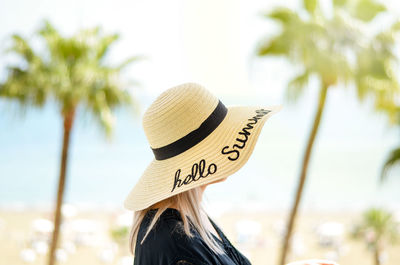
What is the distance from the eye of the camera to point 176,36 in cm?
9506

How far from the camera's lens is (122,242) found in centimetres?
1681

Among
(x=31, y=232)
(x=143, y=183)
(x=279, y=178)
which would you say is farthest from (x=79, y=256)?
(x=279, y=178)

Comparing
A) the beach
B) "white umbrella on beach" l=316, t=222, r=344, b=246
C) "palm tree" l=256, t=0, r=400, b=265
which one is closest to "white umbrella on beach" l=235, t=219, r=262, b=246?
the beach

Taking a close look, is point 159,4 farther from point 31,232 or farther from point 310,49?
point 310,49

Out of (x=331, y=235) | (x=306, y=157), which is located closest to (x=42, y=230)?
(x=331, y=235)

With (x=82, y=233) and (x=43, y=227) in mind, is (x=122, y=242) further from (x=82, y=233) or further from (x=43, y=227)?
(x=43, y=227)

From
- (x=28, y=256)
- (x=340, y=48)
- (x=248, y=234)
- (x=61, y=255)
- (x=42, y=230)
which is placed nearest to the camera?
(x=340, y=48)

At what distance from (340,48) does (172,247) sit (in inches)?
254

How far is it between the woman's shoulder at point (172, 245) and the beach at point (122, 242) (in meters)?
13.7

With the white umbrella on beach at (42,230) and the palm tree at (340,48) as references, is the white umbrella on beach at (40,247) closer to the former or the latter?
the white umbrella on beach at (42,230)

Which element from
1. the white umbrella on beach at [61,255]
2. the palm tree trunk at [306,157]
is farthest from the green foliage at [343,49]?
the white umbrella on beach at [61,255]

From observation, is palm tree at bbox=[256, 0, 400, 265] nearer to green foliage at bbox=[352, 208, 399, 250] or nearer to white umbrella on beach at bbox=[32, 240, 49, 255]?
green foliage at bbox=[352, 208, 399, 250]

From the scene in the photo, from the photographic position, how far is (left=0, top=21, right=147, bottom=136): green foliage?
261 inches

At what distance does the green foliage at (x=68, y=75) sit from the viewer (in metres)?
6.62
